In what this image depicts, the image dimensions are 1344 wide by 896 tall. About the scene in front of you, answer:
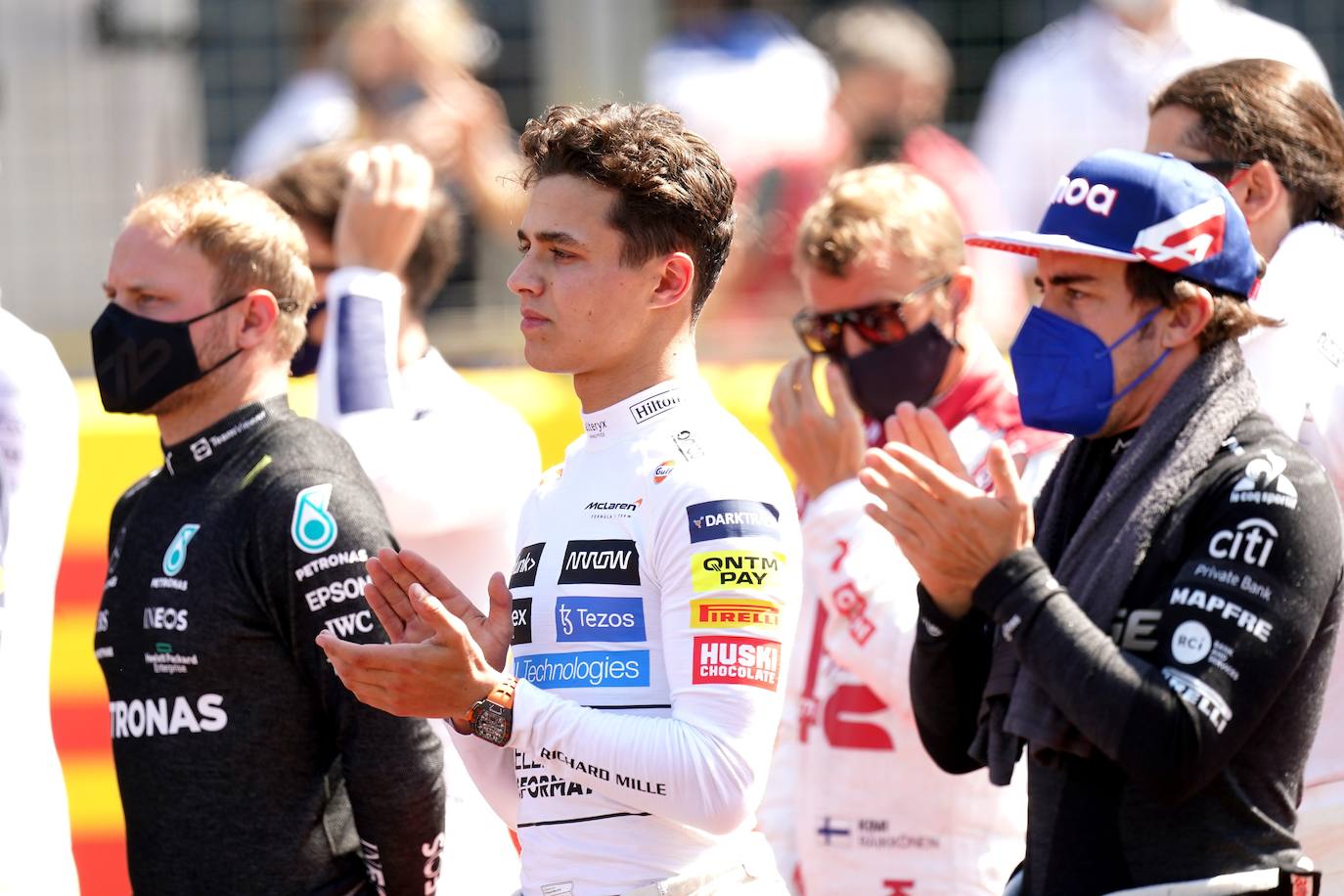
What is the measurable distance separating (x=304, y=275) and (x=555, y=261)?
99 centimetres

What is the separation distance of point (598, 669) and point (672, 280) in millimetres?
638

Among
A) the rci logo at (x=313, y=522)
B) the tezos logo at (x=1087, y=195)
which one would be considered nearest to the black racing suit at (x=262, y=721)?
the rci logo at (x=313, y=522)

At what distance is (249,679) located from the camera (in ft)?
11.6

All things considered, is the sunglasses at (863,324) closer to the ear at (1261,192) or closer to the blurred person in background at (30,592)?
the ear at (1261,192)

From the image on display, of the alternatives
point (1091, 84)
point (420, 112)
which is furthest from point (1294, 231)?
point (420, 112)

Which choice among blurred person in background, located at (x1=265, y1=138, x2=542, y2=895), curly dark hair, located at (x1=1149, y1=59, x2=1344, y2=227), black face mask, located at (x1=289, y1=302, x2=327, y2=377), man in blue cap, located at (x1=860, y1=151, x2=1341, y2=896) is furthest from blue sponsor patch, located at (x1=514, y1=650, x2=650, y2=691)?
black face mask, located at (x1=289, y1=302, x2=327, y2=377)

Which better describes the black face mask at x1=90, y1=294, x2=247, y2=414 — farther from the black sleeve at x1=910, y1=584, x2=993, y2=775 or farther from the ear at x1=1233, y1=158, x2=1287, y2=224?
the ear at x1=1233, y1=158, x2=1287, y2=224

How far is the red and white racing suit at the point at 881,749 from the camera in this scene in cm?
407

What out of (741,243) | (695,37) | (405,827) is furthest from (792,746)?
(695,37)

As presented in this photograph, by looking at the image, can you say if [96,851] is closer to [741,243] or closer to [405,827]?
[405,827]

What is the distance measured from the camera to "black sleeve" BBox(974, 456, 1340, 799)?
2.79 m

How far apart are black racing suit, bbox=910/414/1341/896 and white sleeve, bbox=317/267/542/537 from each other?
1.65 metres

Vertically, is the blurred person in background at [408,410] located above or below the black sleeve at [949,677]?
above

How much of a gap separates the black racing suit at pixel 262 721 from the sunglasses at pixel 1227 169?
1.72 meters
